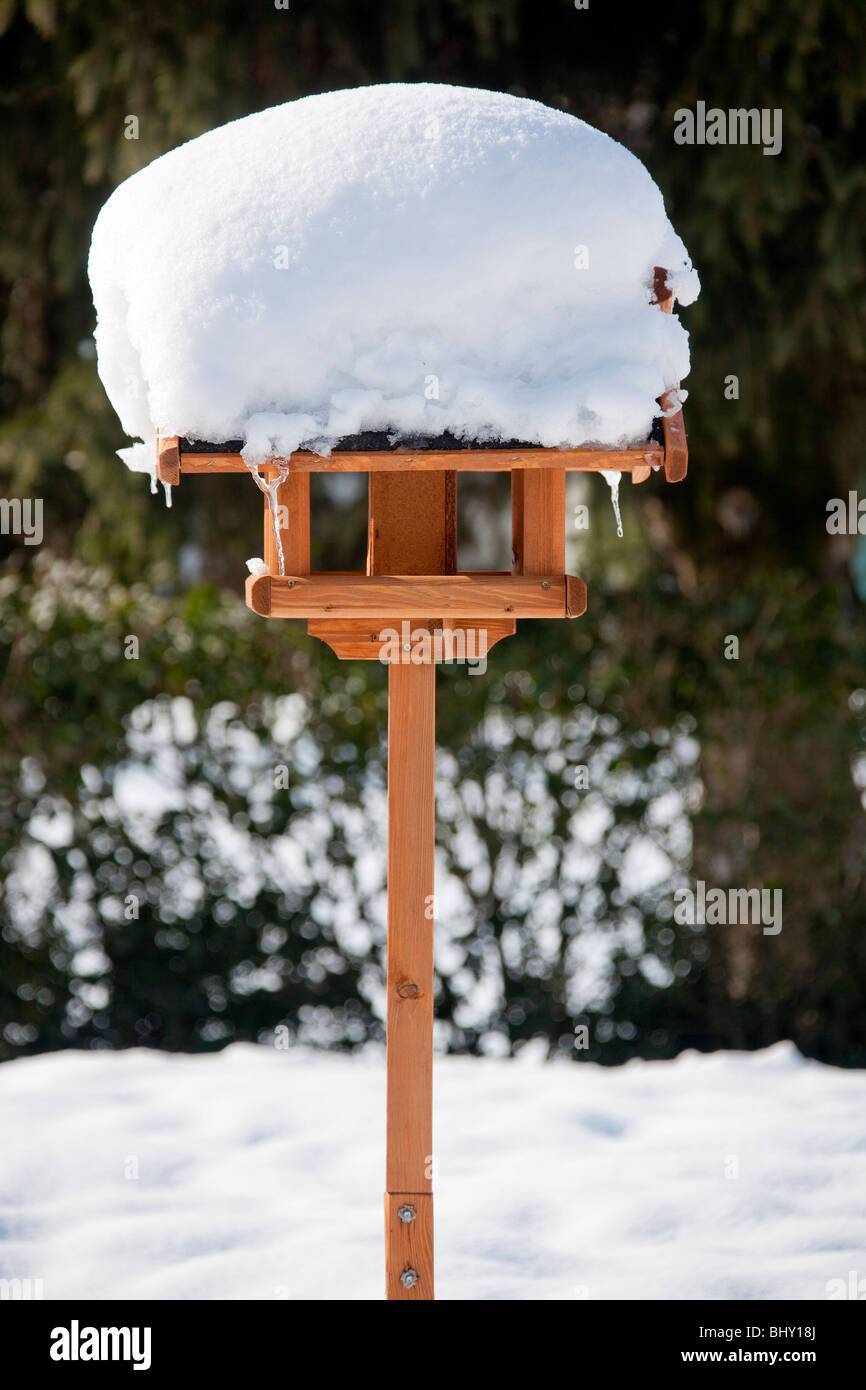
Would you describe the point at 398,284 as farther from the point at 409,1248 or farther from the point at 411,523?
the point at 409,1248

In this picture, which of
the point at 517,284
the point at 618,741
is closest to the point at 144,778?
the point at 618,741

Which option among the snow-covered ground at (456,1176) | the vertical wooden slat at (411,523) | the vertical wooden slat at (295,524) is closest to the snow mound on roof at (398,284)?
the vertical wooden slat at (295,524)

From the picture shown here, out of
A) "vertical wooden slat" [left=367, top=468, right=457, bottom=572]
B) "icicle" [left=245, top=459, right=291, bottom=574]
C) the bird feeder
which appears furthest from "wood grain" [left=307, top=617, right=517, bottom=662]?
"icicle" [left=245, top=459, right=291, bottom=574]

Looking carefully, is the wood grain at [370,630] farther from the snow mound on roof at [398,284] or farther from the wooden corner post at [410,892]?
the snow mound on roof at [398,284]

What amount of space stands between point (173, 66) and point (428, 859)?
286 cm

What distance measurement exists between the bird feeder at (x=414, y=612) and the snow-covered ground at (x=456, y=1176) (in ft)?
1.54

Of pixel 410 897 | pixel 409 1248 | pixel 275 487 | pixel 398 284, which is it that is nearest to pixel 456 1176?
pixel 409 1248

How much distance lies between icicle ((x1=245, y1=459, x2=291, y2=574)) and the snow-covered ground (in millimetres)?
1621

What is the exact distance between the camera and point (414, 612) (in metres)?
2.37

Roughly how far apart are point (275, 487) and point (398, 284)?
1.37ft

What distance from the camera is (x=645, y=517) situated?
17.7 ft

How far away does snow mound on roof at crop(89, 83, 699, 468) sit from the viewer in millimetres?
2115

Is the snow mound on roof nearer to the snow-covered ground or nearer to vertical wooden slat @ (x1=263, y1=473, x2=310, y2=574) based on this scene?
vertical wooden slat @ (x1=263, y1=473, x2=310, y2=574)

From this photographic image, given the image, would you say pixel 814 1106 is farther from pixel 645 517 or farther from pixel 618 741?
pixel 645 517
